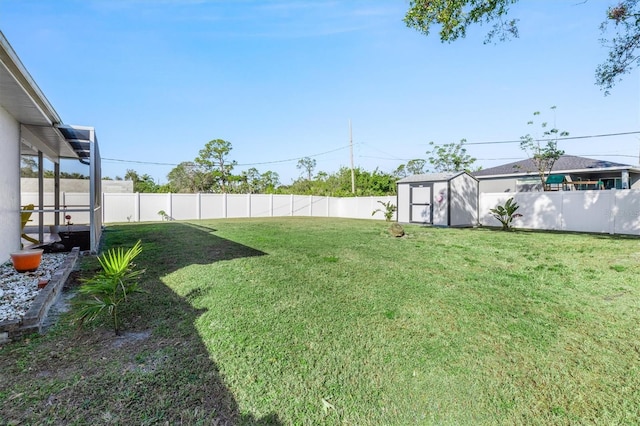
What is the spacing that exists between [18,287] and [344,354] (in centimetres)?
405

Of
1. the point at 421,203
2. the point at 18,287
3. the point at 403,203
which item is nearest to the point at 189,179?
the point at 403,203

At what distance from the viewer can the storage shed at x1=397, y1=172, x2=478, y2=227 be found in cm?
1332

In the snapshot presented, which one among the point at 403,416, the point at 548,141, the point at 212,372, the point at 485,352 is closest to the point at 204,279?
the point at 212,372

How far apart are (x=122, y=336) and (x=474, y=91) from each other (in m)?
16.3

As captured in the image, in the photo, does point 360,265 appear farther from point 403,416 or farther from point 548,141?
point 548,141

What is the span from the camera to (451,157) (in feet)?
84.8

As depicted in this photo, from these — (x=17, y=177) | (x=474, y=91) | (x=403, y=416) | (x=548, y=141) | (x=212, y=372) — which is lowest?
(x=403, y=416)

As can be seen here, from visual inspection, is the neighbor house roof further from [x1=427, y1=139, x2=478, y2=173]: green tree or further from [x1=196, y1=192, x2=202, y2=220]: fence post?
[x1=196, y1=192, x2=202, y2=220]: fence post

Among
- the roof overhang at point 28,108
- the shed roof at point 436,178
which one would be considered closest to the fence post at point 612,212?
the shed roof at point 436,178

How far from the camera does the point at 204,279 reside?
4.34 m

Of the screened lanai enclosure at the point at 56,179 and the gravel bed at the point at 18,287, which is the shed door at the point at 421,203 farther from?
the gravel bed at the point at 18,287

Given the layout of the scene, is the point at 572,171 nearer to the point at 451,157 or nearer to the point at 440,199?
the point at 451,157

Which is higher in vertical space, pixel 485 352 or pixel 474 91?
Result: pixel 474 91

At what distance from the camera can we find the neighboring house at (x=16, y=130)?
398 centimetres
